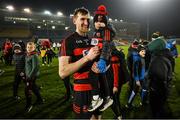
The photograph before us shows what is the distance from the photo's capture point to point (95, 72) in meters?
3.70

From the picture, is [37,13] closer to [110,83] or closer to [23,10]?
[23,10]

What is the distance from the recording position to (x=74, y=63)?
3.39 metres

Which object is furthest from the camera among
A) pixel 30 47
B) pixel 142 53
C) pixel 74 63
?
pixel 142 53

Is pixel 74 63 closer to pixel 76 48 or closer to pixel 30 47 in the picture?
pixel 76 48

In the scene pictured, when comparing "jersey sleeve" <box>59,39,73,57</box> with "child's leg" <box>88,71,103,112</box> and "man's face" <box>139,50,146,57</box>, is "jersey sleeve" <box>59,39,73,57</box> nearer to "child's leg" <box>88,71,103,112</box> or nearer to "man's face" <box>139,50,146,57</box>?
"child's leg" <box>88,71,103,112</box>

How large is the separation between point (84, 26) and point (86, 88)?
90 centimetres

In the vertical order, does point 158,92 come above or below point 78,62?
below

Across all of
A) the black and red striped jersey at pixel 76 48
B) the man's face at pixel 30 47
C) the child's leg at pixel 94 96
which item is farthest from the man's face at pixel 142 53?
the black and red striped jersey at pixel 76 48

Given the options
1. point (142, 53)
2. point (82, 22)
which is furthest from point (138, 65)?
point (82, 22)

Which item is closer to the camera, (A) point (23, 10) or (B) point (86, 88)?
(B) point (86, 88)

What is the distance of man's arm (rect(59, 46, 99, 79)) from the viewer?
322cm

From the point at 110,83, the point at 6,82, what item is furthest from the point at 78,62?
the point at 6,82

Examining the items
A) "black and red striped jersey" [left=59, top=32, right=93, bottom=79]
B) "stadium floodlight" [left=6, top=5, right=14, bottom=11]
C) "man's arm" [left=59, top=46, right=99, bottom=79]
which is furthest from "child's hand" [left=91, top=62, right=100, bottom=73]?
"stadium floodlight" [left=6, top=5, right=14, bottom=11]

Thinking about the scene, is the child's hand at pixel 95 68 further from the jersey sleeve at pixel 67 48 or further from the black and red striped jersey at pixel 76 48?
the jersey sleeve at pixel 67 48
